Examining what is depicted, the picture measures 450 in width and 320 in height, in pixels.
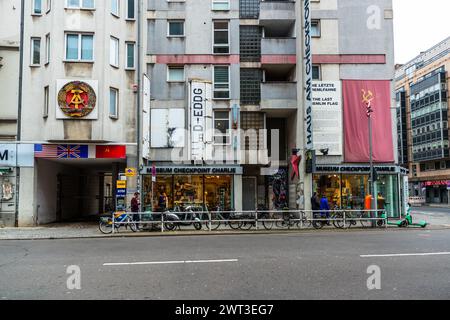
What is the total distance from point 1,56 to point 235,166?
14.3 meters

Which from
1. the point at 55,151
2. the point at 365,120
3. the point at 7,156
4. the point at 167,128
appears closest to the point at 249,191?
the point at 167,128

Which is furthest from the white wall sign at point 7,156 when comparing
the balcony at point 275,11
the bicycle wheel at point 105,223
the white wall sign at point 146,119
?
the balcony at point 275,11

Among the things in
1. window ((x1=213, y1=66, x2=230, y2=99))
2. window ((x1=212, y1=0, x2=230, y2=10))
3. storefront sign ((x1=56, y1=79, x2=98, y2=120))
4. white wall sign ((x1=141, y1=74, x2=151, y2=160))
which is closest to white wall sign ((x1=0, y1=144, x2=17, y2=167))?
storefront sign ((x1=56, y1=79, x2=98, y2=120))

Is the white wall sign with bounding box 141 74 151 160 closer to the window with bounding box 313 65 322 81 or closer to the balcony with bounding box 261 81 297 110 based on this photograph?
the balcony with bounding box 261 81 297 110

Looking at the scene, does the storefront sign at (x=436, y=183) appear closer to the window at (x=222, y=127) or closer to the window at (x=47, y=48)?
the window at (x=222, y=127)

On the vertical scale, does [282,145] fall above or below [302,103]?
below

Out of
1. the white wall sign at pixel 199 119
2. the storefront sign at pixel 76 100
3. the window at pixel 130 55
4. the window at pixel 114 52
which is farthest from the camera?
the white wall sign at pixel 199 119

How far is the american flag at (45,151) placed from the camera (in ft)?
70.0

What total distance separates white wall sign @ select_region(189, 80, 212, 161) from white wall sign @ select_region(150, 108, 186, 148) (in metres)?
0.83

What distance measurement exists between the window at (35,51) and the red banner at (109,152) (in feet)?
19.3

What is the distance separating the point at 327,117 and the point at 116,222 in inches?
533
